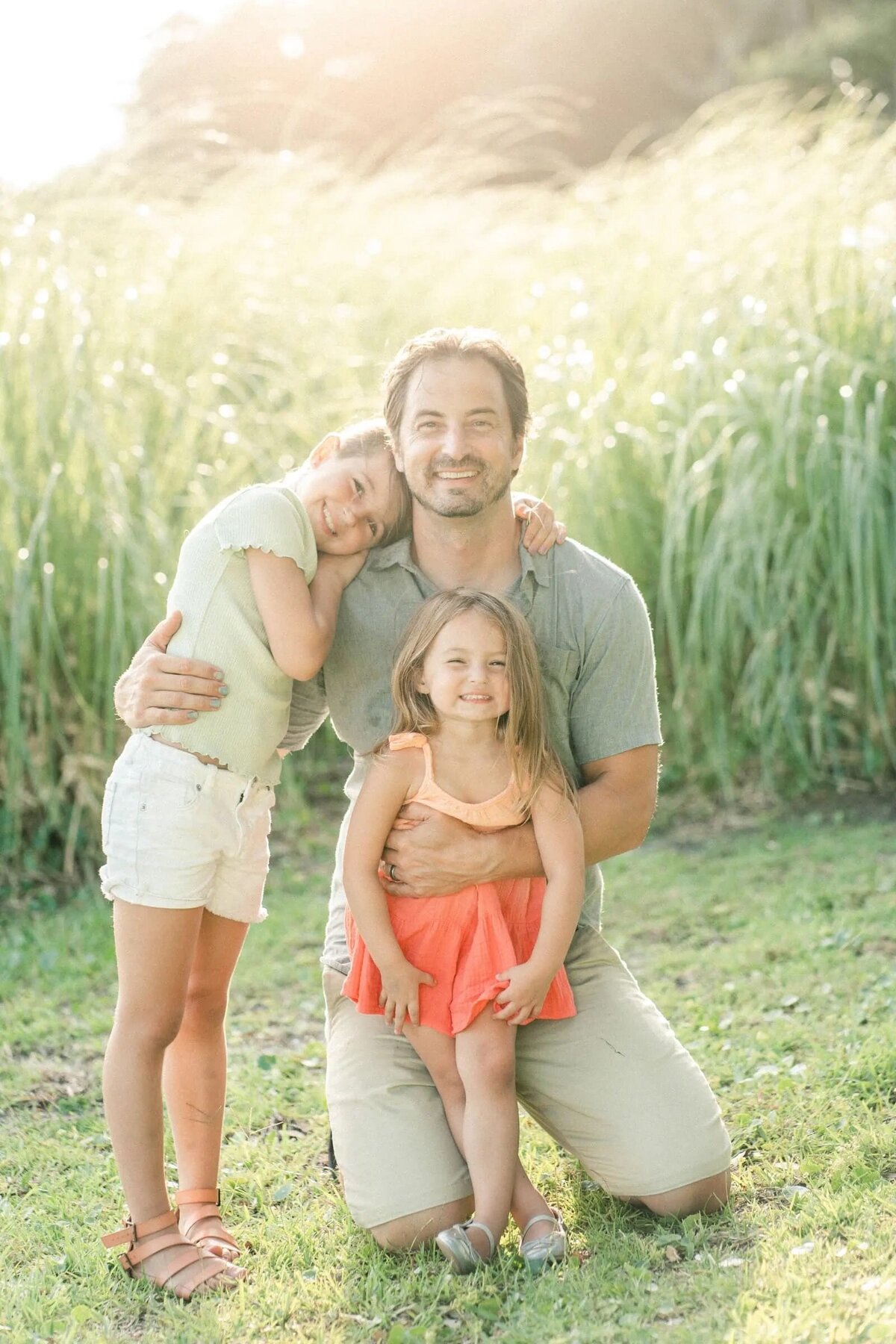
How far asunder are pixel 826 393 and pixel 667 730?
1396 mm

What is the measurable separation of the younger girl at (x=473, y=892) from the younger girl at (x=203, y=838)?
0.69ft

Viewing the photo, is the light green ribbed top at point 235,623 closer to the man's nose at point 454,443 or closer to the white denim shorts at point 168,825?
the white denim shorts at point 168,825

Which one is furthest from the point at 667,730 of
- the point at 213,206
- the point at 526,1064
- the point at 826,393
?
the point at 213,206

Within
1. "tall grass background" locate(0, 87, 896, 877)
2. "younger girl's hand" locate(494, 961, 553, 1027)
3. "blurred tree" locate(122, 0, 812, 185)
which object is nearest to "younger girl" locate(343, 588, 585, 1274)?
"younger girl's hand" locate(494, 961, 553, 1027)

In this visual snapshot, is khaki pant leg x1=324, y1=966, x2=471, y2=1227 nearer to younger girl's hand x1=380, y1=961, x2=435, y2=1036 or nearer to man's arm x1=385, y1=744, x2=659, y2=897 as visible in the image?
younger girl's hand x1=380, y1=961, x2=435, y2=1036

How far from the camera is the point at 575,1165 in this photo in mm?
2896

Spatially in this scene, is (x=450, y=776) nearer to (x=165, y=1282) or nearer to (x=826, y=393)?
(x=165, y=1282)

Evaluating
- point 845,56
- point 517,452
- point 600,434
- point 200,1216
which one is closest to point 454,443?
point 517,452

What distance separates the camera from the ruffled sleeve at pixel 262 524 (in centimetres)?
255

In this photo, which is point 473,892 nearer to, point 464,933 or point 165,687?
point 464,933

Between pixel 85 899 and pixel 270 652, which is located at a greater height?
pixel 270 652

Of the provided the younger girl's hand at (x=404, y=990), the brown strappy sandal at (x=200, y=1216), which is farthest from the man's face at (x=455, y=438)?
the brown strappy sandal at (x=200, y=1216)

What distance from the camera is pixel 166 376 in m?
5.52

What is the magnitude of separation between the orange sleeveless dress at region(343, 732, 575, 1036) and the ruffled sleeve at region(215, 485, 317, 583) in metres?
0.42
